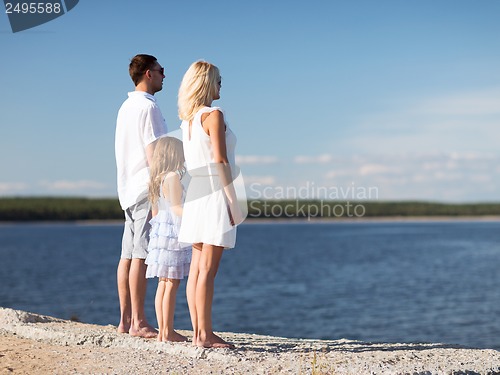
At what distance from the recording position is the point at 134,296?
21.6ft

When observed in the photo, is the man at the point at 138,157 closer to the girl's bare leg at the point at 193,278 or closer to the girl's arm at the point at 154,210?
the girl's arm at the point at 154,210

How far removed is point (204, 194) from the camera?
5.88 m

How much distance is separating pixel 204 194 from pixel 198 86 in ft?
2.89

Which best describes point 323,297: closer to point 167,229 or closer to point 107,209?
point 167,229

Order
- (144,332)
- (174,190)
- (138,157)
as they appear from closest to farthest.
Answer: (174,190) → (138,157) → (144,332)

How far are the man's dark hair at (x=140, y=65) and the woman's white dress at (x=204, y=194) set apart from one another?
0.94 meters

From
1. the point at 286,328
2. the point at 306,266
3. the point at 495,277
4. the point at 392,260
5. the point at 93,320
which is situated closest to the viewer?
the point at 286,328

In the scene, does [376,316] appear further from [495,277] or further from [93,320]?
[495,277]

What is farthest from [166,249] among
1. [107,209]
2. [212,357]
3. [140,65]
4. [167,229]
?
[107,209]

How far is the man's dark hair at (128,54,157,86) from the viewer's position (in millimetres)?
6527

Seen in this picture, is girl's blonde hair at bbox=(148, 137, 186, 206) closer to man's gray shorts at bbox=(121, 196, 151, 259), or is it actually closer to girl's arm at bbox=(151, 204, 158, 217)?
girl's arm at bbox=(151, 204, 158, 217)

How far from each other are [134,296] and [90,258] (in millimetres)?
44442

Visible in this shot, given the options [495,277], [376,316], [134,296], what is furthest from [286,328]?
[495,277]

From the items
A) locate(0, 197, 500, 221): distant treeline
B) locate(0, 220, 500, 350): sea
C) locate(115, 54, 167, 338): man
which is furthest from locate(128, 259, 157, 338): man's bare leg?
locate(0, 197, 500, 221): distant treeline
